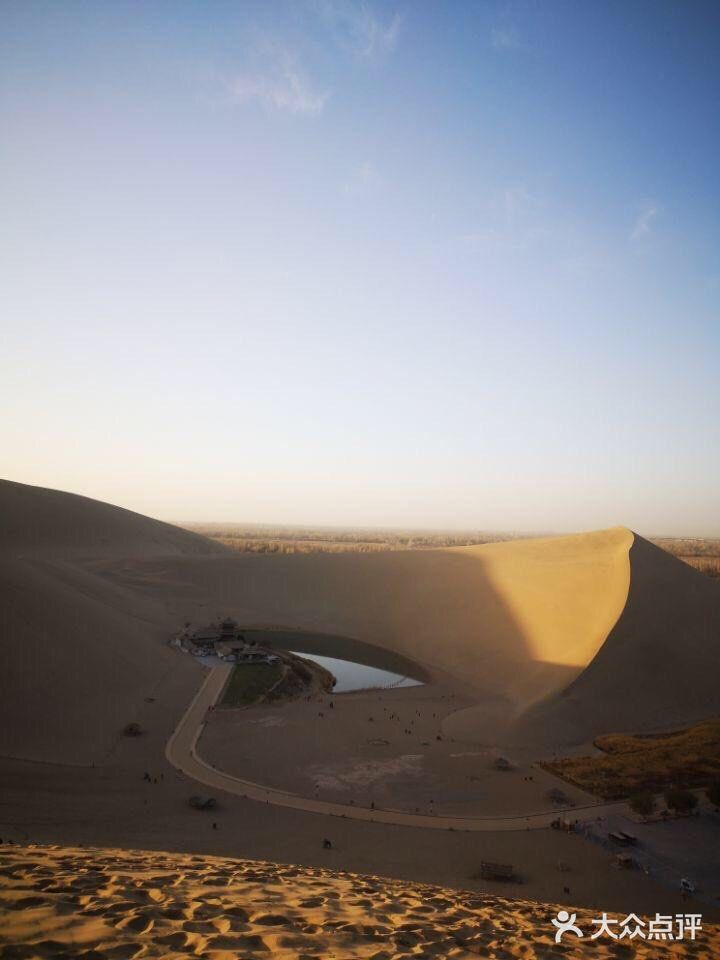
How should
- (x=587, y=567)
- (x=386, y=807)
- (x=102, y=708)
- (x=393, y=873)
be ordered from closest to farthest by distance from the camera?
1. (x=393, y=873)
2. (x=386, y=807)
3. (x=102, y=708)
4. (x=587, y=567)

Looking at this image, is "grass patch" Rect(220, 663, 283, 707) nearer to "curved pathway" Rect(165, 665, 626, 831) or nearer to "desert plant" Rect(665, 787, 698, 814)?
"curved pathway" Rect(165, 665, 626, 831)

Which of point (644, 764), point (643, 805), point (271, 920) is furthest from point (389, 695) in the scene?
point (271, 920)

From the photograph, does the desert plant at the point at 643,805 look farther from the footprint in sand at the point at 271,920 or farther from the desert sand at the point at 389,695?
the footprint in sand at the point at 271,920

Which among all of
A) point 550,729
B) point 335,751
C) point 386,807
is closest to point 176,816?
point 386,807

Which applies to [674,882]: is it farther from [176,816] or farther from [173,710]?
[173,710]

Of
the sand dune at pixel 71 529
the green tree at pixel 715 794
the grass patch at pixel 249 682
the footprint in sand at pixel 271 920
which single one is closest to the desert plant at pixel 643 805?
the green tree at pixel 715 794

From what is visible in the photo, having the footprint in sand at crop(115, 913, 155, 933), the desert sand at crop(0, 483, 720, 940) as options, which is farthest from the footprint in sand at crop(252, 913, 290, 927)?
the desert sand at crop(0, 483, 720, 940)
